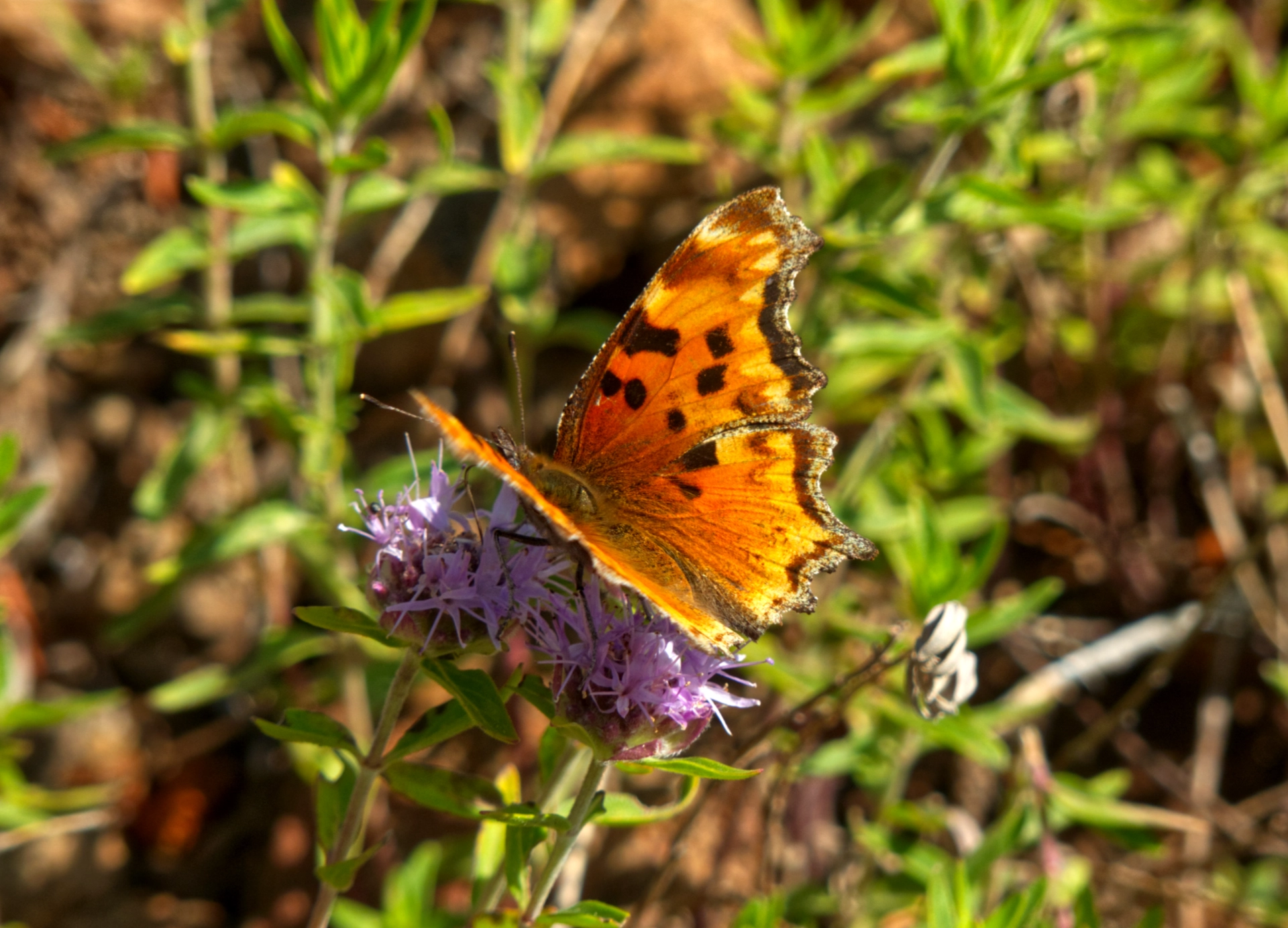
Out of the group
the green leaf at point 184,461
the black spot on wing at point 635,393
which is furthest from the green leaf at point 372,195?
the black spot on wing at point 635,393

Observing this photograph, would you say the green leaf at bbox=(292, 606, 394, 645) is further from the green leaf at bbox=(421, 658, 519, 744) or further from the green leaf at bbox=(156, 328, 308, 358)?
the green leaf at bbox=(156, 328, 308, 358)

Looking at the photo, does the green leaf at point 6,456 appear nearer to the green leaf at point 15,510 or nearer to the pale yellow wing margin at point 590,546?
the green leaf at point 15,510

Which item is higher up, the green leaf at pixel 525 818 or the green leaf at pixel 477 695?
the green leaf at pixel 477 695

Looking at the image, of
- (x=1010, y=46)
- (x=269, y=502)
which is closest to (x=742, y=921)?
(x=269, y=502)

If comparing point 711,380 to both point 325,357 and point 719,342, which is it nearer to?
point 719,342

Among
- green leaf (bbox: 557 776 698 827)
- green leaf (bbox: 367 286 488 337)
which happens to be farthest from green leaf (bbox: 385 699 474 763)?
green leaf (bbox: 367 286 488 337)

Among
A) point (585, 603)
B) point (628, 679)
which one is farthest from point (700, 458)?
point (628, 679)

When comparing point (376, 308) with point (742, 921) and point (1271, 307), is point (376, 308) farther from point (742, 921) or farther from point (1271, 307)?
point (1271, 307)
